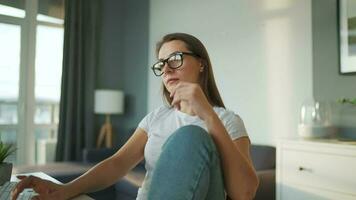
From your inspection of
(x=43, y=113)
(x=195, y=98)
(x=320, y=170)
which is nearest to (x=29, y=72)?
(x=43, y=113)

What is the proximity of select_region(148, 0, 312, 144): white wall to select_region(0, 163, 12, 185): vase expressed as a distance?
6.72ft

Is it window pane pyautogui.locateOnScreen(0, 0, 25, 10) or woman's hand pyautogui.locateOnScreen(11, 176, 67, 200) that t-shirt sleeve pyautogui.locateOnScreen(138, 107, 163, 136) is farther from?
window pane pyautogui.locateOnScreen(0, 0, 25, 10)

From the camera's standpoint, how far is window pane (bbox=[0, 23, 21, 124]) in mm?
4062

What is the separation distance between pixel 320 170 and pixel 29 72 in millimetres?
3505

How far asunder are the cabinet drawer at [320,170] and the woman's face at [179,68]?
1029 mm

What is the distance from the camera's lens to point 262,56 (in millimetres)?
2951

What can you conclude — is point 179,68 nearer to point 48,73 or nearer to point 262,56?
point 262,56

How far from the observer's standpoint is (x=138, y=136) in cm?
137

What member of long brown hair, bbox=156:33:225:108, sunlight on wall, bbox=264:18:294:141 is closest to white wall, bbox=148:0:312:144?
sunlight on wall, bbox=264:18:294:141

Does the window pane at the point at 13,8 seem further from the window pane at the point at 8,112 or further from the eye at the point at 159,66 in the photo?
the eye at the point at 159,66

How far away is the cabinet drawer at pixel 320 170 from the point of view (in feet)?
5.89

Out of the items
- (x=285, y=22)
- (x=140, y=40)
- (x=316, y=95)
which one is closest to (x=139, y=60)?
(x=140, y=40)

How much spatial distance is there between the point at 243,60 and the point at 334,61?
0.92 meters

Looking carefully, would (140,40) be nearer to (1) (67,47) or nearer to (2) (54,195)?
(1) (67,47)
